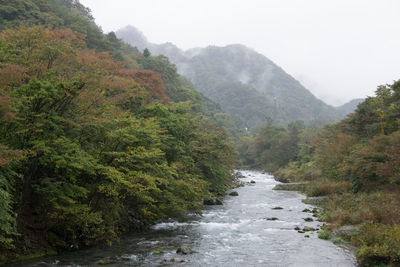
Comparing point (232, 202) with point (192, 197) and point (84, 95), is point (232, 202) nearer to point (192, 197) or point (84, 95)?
point (192, 197)

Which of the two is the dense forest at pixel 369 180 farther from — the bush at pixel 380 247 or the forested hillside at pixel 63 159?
the forested hillside at pixel 63 159

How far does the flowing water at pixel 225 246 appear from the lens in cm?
1430

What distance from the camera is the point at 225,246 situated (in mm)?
17172

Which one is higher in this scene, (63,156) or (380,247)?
(63,156)

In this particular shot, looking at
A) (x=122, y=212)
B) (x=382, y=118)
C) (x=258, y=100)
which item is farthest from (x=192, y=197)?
(x=258, y=100)

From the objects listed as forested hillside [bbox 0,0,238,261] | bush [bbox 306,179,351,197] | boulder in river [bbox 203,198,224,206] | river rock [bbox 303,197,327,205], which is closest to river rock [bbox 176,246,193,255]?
forested hillside [bbox 0,0,238,261]

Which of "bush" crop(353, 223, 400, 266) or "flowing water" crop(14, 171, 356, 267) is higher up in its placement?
"bush" crop(353, 223, 400, 266)

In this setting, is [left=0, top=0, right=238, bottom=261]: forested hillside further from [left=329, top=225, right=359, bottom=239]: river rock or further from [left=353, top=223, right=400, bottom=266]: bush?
[left=353, top=223, right=400, bottom=266]: bush

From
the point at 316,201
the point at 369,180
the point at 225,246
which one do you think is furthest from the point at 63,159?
the point at 316,201

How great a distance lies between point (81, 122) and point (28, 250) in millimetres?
5993

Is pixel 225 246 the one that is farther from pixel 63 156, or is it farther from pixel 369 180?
pixel 369 180

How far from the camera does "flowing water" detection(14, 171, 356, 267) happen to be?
46.9ft

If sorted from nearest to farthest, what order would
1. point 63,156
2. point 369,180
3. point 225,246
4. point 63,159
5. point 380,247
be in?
point 63,159 → point 380,247 → point 63,156 → point 225,246 → point 369,180

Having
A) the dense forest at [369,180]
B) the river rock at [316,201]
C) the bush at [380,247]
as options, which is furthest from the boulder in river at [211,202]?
the bush at [380,247]
